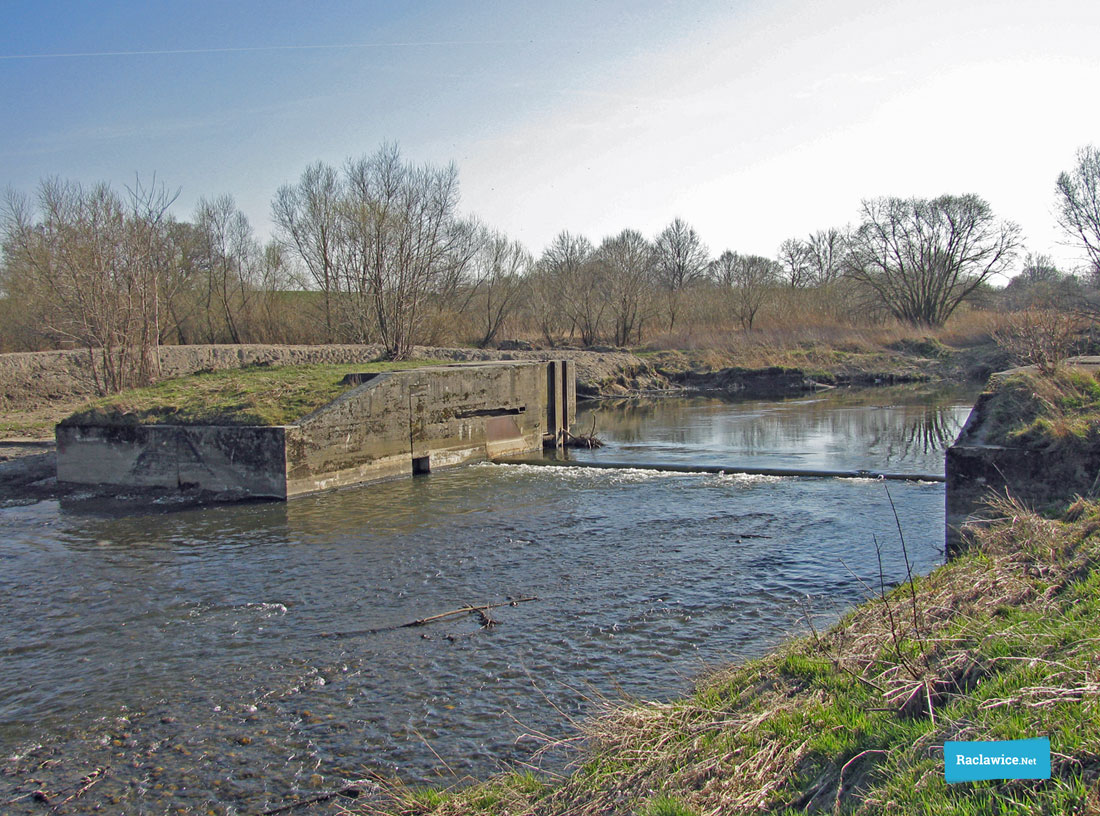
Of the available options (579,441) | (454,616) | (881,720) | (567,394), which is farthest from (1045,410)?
(567,394)

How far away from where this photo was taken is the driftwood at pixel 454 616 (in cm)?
783

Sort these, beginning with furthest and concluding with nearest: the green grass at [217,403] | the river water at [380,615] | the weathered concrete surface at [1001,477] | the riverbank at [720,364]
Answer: the riverbank at [720,364], the green grass at [217,403], the weathered concrete surface at [1001,477], the river water at [380,615]

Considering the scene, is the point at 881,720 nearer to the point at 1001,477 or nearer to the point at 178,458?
the point at 1001,477

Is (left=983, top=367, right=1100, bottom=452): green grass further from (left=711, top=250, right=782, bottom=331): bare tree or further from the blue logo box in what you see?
(left=711, top=250, right=782, bottom=331): bare tree

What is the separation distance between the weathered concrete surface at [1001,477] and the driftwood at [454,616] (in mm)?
4872

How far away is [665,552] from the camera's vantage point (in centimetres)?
1057

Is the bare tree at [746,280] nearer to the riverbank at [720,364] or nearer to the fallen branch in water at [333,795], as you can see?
the riverbank at [720,364]

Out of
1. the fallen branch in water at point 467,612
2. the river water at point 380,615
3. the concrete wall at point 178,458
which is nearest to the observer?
the river water at point 380,615

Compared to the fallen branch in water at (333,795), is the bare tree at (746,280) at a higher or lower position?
higher

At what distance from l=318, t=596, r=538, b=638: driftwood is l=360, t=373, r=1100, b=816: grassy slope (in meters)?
2.73

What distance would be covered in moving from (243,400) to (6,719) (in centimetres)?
950

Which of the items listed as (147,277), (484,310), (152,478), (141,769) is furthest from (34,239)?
(141,769)

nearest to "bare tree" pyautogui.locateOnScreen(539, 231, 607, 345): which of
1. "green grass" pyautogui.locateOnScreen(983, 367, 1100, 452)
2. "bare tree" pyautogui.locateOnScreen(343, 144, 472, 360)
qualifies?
"bare tree" pyautogui.locateOnScreen(343, 144, 472, 360)

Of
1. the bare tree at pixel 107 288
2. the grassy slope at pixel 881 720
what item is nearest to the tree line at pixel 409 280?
the bare tree at pixel 107 288
